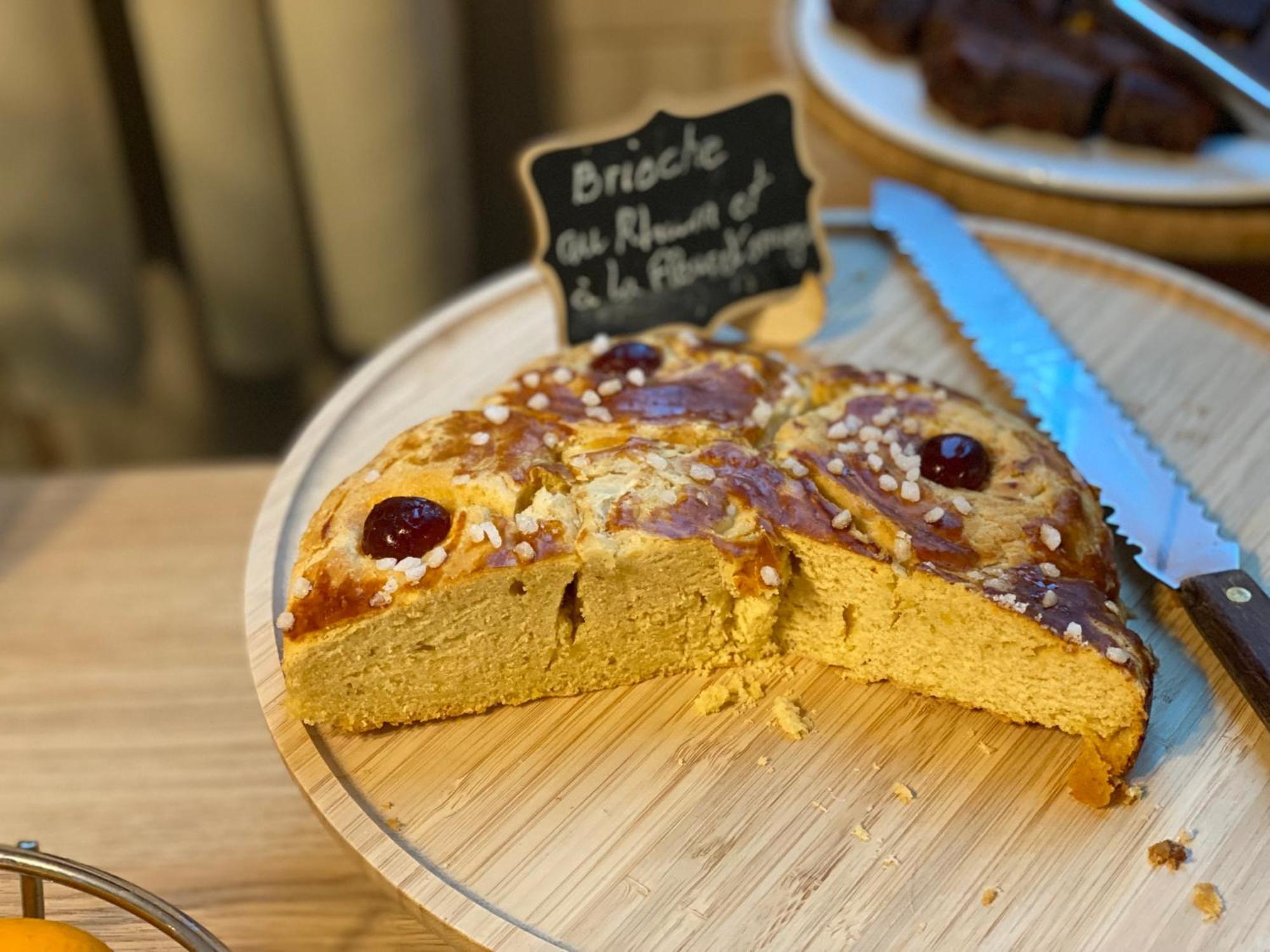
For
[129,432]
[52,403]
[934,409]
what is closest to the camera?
[934,409]

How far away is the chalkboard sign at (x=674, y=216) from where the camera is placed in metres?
2.31

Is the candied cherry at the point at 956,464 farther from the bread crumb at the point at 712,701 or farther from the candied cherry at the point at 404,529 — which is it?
the candied cherry at the point at 404,529


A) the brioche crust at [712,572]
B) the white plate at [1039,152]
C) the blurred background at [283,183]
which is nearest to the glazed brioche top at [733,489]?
the brioche crust at [712,572]

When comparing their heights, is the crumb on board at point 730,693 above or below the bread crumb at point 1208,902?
above

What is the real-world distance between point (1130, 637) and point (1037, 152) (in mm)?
1571

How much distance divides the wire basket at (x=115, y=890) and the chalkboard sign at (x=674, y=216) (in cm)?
132

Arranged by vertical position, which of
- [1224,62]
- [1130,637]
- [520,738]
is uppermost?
[1224,62]

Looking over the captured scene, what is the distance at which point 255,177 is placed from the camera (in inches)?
136

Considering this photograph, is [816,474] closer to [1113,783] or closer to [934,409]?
[934,409]

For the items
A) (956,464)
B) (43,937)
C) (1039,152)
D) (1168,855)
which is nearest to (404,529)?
(43,937)

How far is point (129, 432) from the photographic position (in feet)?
13.8

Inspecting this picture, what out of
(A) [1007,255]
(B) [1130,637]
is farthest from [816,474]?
(A) [1007,255]

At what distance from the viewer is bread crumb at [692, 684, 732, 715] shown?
1.92 m

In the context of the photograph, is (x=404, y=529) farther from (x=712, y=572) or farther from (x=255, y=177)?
(x=255, y=177)
